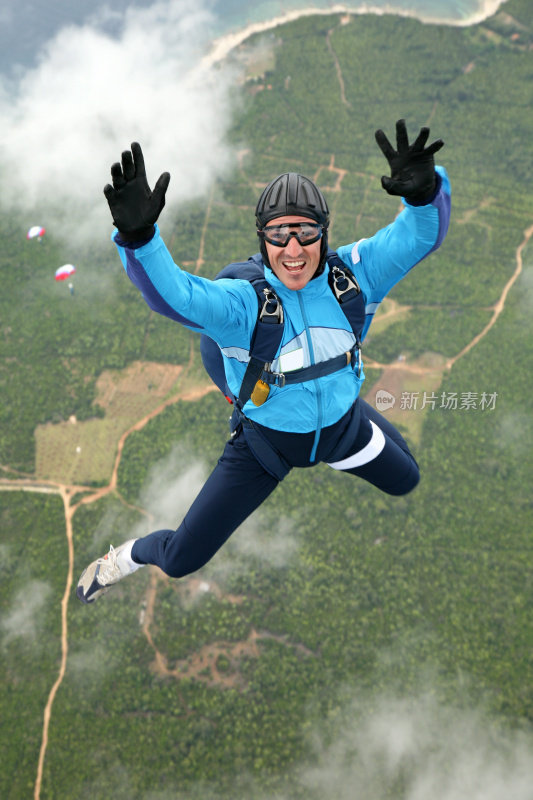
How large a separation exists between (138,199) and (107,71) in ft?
212

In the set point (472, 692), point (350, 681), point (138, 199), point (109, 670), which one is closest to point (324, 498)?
point (350, 681)

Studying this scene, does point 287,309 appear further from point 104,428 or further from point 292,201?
point 104,428

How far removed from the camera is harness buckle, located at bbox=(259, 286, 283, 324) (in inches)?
219

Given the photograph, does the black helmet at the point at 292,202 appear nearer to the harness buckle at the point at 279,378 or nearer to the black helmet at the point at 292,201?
the black helmet at the point at 292,201

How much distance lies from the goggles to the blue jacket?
0.38 metres

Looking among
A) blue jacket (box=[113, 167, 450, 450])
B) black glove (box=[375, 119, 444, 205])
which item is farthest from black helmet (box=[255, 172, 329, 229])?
black glove (box=[375, 119, 444, 205])

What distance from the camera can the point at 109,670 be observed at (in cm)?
3072

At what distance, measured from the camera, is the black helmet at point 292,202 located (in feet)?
17.8

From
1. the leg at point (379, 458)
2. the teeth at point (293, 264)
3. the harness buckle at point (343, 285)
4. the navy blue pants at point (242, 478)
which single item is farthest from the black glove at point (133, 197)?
the leg at point (379, 458)

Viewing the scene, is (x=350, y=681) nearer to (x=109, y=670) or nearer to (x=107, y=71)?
(x=109, y=670)

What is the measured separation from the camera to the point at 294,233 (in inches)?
215

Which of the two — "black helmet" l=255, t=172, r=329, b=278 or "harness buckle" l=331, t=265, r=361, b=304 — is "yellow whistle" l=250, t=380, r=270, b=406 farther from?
"black helmet" l=255, t=172, r=329, b=278

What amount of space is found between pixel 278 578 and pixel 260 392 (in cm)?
2972

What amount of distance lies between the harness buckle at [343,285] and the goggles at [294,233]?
46 cm
